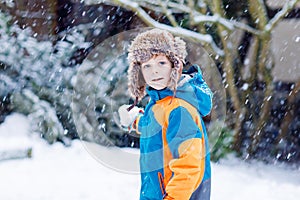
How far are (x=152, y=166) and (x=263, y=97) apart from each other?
3.59 m

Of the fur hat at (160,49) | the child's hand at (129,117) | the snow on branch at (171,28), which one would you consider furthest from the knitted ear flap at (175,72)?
the snow on branch at (171,28)

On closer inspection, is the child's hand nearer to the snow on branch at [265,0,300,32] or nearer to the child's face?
the child's face

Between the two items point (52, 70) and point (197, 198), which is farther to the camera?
point (52, 70)

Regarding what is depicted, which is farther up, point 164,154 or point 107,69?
point 164,154

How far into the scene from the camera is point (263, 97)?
513cm

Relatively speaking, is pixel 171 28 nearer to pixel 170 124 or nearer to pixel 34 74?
pixel 34 74

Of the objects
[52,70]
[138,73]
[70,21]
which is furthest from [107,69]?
[138,73]

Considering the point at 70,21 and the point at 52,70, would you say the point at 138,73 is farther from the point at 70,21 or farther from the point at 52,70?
the point at 70,21

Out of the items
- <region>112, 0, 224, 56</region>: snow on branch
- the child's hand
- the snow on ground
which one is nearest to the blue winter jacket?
the child's hand

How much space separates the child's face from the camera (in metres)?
1.72

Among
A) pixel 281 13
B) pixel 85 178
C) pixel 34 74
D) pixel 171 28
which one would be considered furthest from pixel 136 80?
pixel 34 74

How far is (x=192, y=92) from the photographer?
5.65 ft

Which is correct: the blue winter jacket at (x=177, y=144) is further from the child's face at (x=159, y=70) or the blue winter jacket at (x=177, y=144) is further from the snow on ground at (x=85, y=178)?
the snow on ground at (x=85, y=178)

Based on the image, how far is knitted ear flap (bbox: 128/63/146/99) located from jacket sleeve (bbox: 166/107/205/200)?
28 centimetres
